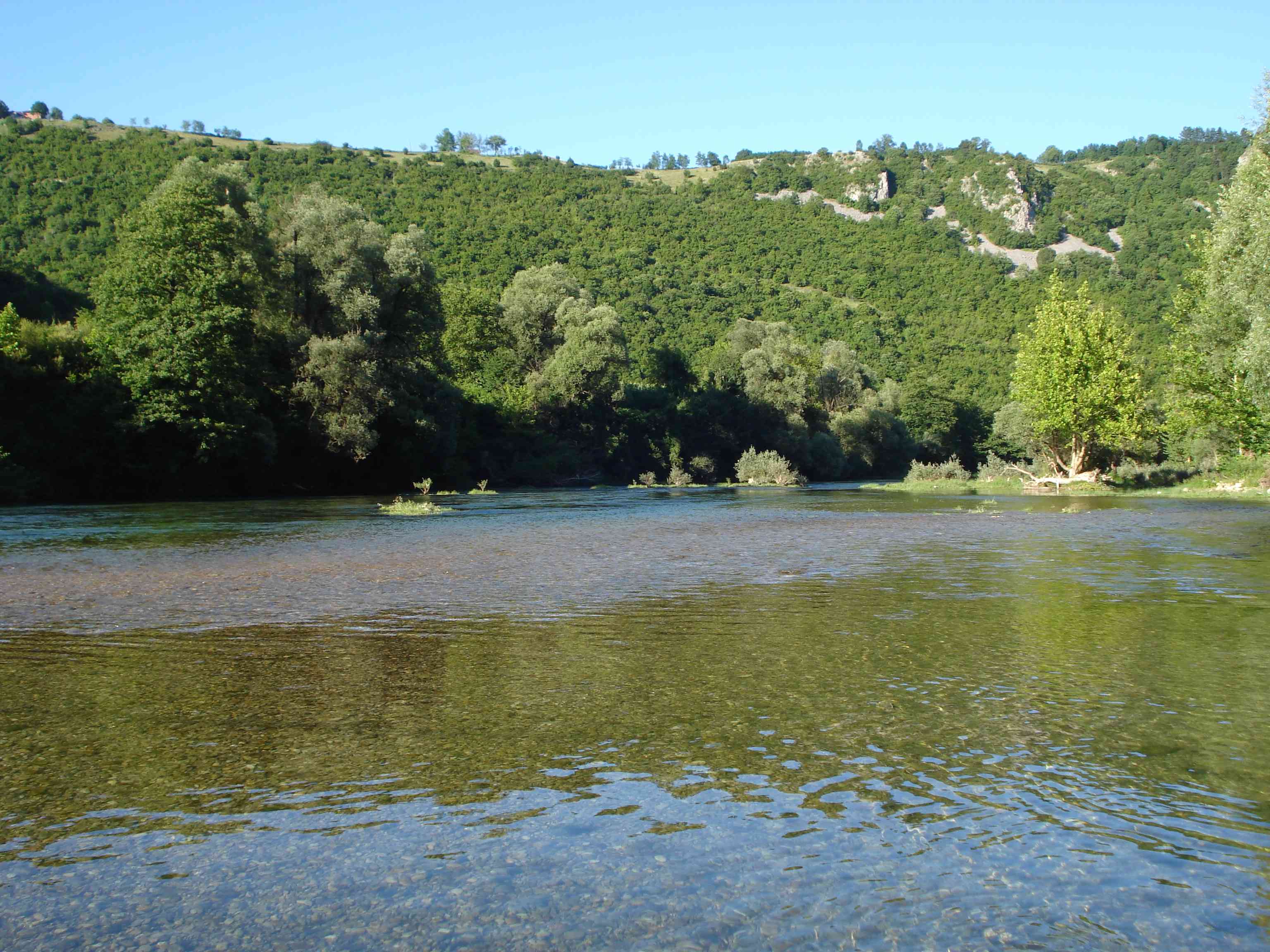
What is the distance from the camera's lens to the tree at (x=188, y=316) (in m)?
37.5

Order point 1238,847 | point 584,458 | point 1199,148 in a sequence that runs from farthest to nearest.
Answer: point 1199,148, point 584,458, point 1238,847

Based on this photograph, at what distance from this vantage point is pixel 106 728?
714cm

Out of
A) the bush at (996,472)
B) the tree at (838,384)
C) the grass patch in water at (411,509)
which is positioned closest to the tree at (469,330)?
the tree at (838,384)

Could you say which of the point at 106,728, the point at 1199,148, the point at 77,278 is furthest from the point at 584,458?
the point at 1199,148

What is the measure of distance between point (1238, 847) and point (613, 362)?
63.0 m

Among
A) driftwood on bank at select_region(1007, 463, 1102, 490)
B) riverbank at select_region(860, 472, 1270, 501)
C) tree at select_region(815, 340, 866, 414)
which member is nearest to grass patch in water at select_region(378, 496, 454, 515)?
riverbank at select_region(860, 472, 1270, 501)

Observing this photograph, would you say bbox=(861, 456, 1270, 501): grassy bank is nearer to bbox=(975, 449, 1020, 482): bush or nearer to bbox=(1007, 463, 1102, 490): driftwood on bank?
bbox=(1007, 463, 1102, 490): driftwood on bank

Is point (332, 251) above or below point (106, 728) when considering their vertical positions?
above

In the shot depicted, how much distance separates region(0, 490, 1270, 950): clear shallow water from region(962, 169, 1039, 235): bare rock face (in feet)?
459

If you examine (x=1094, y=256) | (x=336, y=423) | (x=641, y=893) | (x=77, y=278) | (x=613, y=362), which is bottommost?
(x=641, y=893)

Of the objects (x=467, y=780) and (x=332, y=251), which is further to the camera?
(x=332, y=251)

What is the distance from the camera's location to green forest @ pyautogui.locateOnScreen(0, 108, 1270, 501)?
37.2 meters

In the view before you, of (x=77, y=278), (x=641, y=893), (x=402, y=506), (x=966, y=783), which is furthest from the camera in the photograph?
(x=77, y=278)

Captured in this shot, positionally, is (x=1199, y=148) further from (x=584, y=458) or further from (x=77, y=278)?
(x=77, y=278)
